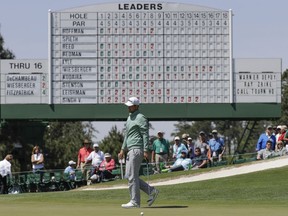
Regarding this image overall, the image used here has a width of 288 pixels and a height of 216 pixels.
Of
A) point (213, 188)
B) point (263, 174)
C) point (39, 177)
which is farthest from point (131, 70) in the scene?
point (213, 188)

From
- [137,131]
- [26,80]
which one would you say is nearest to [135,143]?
[137,131]

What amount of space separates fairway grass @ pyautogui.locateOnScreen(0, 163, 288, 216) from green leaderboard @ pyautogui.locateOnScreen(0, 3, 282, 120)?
13492 millimetres

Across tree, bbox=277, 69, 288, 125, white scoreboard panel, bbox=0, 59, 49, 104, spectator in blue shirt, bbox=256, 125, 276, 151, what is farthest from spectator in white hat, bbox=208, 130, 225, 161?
tree, bbox=277, 69, 288, 125

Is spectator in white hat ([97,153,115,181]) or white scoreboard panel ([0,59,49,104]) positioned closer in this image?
spectator in white hat ([97,153,115,181])

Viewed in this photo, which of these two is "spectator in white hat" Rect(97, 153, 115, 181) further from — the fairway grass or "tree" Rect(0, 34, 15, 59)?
"tree" Rect(0, 34, 15, 59)

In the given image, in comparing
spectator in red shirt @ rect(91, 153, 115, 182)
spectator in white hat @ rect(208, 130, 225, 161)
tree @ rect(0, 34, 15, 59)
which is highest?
tree @ rect(0, 34, 15, 59)

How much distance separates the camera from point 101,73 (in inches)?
1635

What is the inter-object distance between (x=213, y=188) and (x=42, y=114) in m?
20.3

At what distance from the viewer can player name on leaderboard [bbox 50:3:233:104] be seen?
4131 cm

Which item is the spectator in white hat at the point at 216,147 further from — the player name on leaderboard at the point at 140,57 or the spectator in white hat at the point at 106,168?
the player name on leaderboard at the point at 140,57

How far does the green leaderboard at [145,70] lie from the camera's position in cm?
4131

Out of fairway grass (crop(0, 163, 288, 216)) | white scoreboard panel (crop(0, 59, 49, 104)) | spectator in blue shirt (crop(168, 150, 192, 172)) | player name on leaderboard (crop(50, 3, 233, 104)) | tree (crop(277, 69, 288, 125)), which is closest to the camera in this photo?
fairway grass (crop(0, 163, 288, 216))

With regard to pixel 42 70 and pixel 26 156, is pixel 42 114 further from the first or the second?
pixel 26 156

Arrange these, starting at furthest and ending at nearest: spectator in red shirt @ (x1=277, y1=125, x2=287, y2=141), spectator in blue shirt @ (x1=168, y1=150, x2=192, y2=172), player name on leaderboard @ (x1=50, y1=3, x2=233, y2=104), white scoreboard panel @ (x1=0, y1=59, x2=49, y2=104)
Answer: white scoreboard panel @ (x1=0, y1=59, x2=49, y2=104)
player name on leaderboard @ (x1=50, y1=3, x2=233, y2=104)
spectator in blue shirt @ (x1=168, y1=150, x2=192, y2=172)
spectator in red shirt @ (x1=277, y1=125, x2=287, y2=141)
